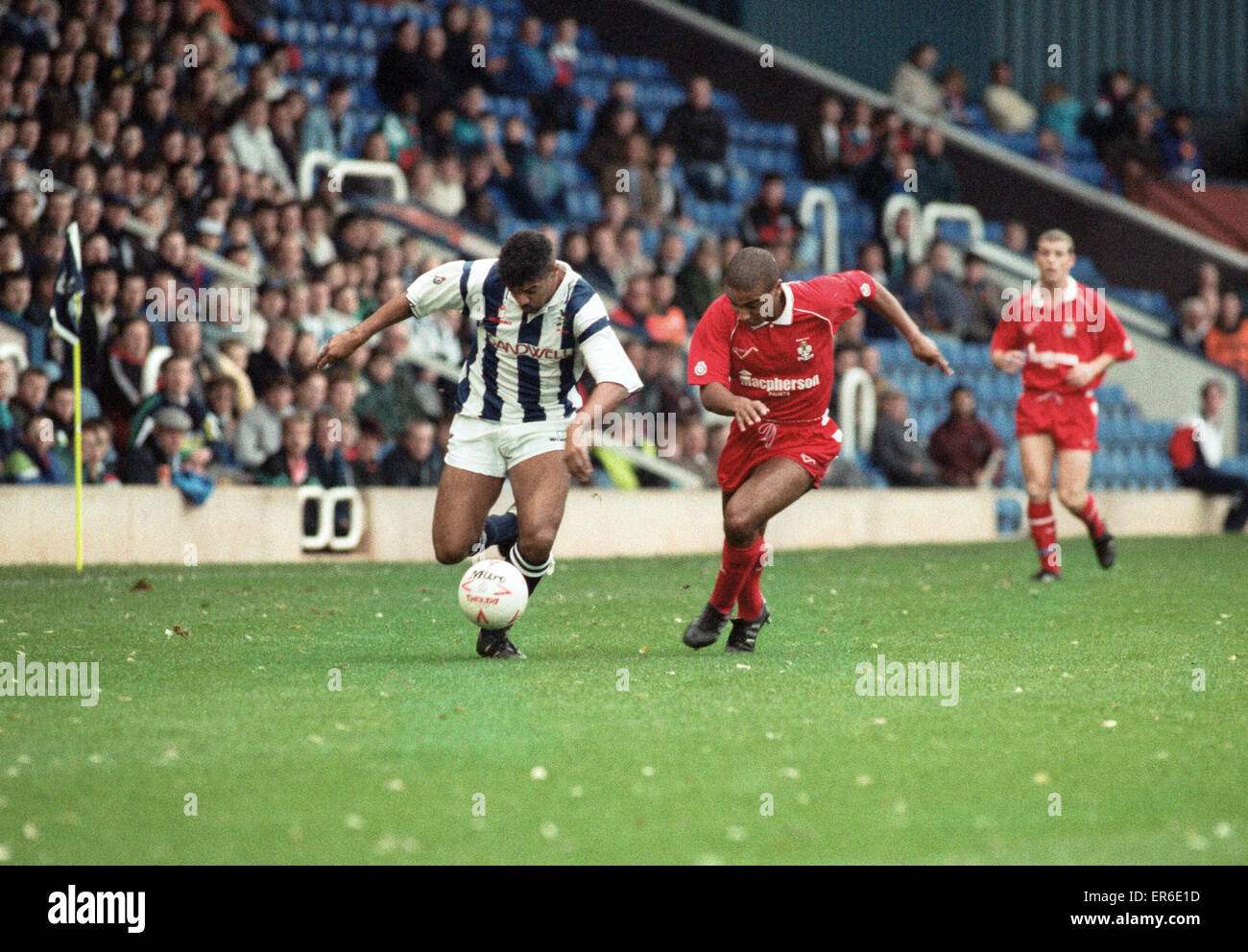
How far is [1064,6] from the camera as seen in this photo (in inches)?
1054

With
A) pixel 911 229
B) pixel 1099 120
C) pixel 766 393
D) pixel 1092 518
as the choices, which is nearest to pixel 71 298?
pixel 766 393

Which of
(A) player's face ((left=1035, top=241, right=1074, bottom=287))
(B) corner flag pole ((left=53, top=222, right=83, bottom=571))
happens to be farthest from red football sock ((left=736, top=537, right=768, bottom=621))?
(B) corner flag pole ((left=53, top=222, right=83, bottom=571))

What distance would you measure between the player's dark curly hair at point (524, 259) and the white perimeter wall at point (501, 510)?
13.0 feet

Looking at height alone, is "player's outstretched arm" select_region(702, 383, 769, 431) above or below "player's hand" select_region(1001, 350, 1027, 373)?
below

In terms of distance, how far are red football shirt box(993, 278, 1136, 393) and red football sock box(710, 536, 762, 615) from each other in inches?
199

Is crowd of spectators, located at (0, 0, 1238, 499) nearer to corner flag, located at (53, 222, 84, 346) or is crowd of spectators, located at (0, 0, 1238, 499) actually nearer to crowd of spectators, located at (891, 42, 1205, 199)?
corner flag, located at (53, 222, 84, 346)

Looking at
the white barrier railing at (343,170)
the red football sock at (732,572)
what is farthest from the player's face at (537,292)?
the white barrier railing at (343,170)

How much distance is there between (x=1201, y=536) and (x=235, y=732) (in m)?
14.6

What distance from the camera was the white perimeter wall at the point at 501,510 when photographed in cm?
1373

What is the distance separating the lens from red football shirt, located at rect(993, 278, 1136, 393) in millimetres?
13422

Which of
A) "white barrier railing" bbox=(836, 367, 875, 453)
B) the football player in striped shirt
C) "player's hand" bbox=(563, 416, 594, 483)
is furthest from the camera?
"white barrier railing" bbox=(836, 367, 875, 453)

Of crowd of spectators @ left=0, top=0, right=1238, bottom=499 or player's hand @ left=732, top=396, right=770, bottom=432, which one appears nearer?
player's hand @ left=732, top=396, right=770, bottom=432

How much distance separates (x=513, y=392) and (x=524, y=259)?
2.69ft
